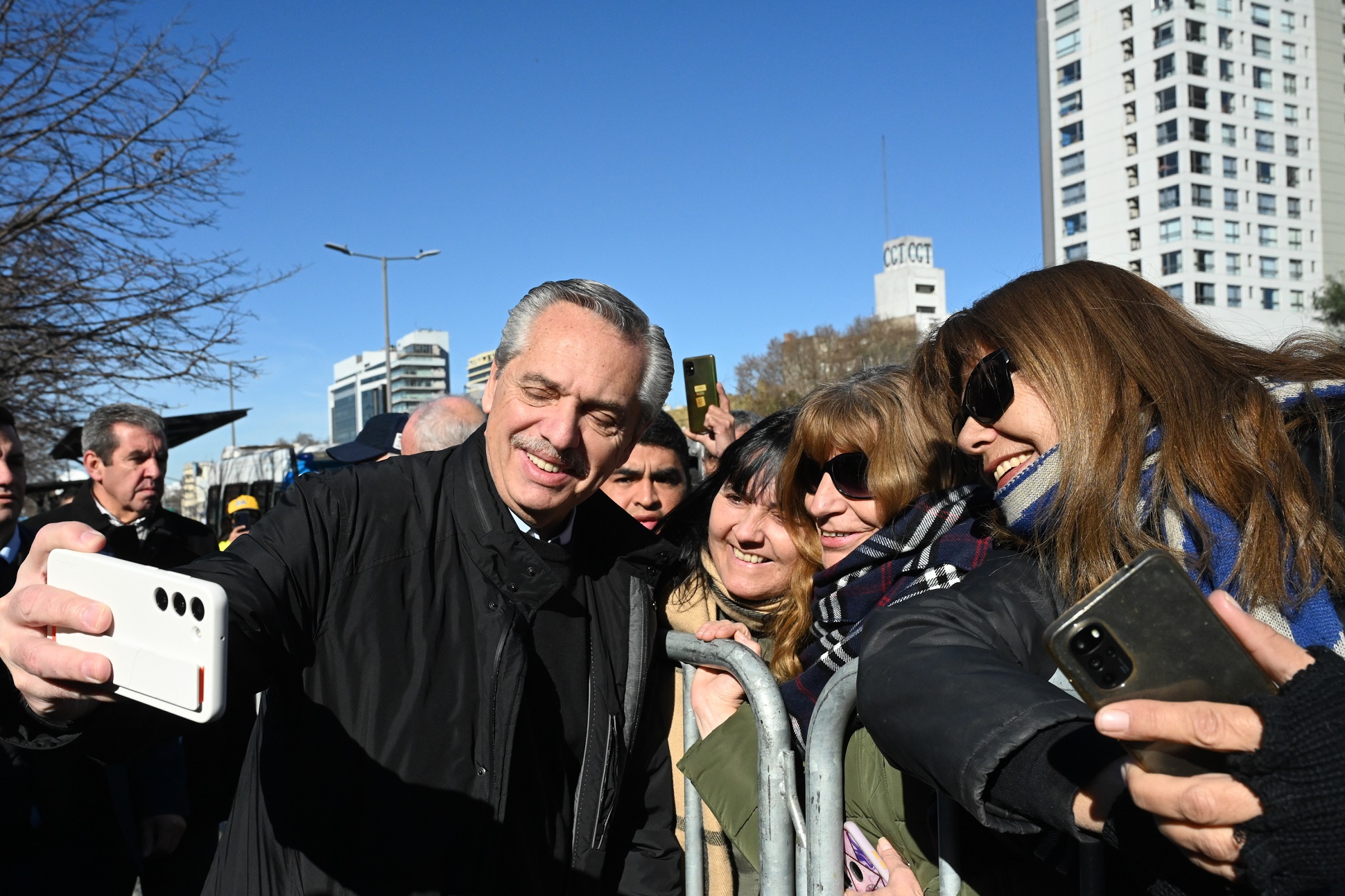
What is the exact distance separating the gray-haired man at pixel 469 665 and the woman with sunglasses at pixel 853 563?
0.27m

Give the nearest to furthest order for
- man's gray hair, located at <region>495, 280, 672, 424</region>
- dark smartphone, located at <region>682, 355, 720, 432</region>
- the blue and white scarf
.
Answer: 1. the blue and white scarf
2. man's gray hair, located at <region>495, 280, 672, 424</region>
3. dark smartphone, located at <region>682, 355, 720, 432</region>

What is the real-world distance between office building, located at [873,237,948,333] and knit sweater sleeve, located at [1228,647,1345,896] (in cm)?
12056

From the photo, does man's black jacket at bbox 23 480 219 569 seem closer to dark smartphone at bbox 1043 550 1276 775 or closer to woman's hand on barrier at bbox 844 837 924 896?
woman's hand on barrier at bbox 844 837 924 896

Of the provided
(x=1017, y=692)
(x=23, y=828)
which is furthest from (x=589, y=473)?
(x=23, y=828)

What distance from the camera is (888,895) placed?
6.81ft

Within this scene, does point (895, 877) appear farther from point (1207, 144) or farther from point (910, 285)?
point (910, 285)

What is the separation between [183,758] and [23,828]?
3.35ft

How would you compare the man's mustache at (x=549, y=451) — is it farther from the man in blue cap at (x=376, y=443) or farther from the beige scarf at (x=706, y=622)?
the man in blue cap at (x=376, y=443)

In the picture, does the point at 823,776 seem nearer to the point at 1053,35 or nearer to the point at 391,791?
the point at 391,791

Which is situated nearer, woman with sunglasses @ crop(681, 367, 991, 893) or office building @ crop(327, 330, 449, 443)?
woman with sunglasses @ crop(681, 367, 991, 893)

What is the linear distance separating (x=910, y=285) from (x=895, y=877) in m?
126

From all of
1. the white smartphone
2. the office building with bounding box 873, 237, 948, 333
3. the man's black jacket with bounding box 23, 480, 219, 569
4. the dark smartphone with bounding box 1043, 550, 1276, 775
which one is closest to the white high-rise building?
the office building with bounding box 873, 237, 948, 333

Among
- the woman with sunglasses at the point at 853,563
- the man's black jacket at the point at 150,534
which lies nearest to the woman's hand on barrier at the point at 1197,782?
the woman with sunglasses at the point at 853,563

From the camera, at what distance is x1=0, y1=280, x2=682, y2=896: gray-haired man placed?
217cm
